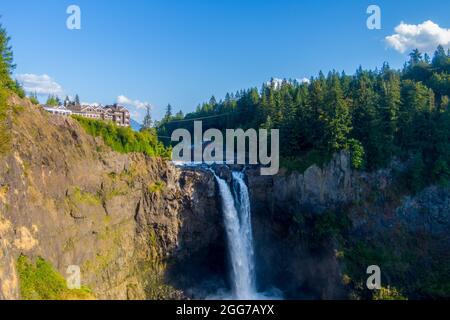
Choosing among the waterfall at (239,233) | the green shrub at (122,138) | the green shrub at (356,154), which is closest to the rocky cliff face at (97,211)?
the green shrub at (122,138)

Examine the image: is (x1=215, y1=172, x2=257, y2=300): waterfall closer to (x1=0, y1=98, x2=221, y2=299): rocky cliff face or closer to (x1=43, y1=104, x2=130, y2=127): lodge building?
(x1=0, y1=98, x2=221, y2=299): rocky cliff face

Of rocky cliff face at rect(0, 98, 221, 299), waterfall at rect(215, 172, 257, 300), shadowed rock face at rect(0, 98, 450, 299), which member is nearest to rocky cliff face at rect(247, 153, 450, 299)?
shadowed rock face at rect(0, 98, 450, 299)

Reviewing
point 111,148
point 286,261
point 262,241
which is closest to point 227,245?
point 262,241

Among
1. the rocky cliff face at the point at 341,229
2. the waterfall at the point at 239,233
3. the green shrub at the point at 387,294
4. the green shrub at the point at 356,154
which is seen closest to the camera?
the green shrub at the point at 387,294

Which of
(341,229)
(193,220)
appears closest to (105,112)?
(193,220)

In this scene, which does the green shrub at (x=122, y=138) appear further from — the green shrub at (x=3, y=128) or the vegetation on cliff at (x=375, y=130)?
the vegetation on cliff at (x=375, y=130)

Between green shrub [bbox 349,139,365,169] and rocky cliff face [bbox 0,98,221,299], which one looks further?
green shrub [bbox 349,139,365,169]
